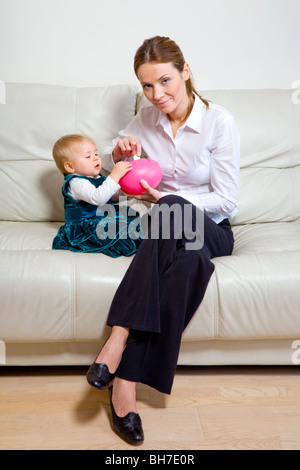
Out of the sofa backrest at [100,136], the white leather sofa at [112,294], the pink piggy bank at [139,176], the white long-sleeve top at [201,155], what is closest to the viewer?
the white leather sofa at [112,294]

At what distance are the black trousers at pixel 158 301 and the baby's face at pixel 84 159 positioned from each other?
418 millimetres

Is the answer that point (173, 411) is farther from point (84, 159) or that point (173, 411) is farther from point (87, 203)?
point (84, 159)

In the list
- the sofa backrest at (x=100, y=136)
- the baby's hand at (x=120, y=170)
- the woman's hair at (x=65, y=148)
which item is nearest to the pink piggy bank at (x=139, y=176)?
the baby's hand at (x=120, y=170)

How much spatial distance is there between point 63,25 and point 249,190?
1.20 metres

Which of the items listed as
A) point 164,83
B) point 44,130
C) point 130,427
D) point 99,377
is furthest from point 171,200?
point 44,130

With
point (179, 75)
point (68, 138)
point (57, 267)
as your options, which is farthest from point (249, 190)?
point (57, 267)

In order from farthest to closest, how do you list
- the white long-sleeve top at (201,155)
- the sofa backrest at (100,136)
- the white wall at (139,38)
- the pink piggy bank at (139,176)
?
the white wall at (139,38) → the sofa backrest at (100,136) → the white long-sleeve top at (201,155) → the pink piggy bank at (139,176)

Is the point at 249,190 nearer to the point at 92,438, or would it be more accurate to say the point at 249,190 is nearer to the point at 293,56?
the point at 293,56

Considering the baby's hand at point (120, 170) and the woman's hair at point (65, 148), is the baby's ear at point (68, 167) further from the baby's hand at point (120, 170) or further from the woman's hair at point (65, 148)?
the baby's hand at point (120, 170)

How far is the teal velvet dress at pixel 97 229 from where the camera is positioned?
172 cm

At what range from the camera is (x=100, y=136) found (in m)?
2.19

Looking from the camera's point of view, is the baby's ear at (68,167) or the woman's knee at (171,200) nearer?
the woman's knee at (171,200)

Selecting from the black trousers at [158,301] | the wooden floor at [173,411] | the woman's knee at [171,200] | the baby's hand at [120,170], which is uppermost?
the baby's hand at [120,170]

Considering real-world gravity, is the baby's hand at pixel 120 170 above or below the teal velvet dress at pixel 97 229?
above
